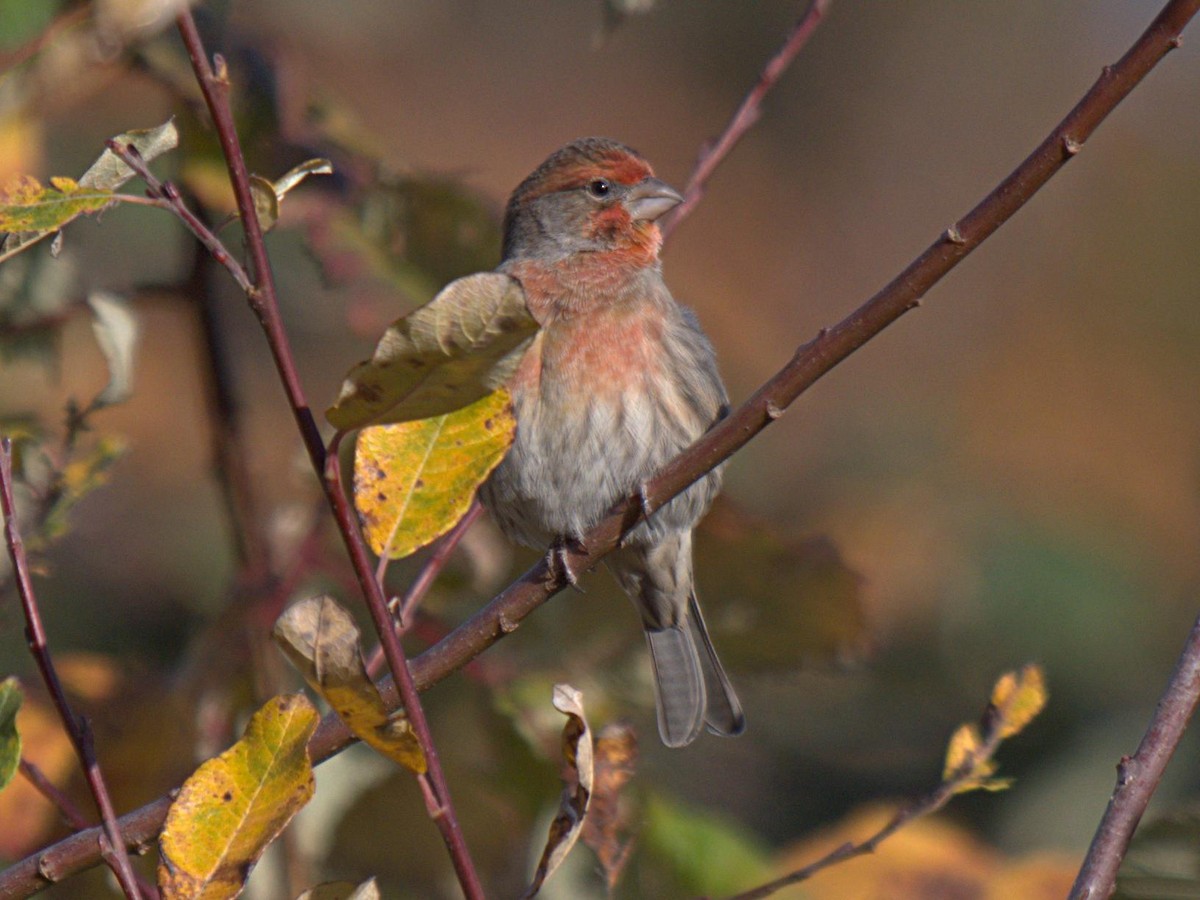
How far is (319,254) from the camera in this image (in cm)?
363

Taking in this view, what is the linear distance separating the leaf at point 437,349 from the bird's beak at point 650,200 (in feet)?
7.90

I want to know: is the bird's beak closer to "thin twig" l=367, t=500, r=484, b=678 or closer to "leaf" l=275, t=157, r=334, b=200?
"thin twig" l=367, t=500, r=484, b=678

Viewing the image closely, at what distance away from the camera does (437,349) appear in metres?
1.79

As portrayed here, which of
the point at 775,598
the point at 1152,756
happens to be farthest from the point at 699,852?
the point at 1152,756

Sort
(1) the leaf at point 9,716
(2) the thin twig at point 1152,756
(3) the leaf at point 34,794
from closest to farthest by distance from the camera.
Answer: (1) the leaf at point 9,716, (2) the thin twig at point 1152,756, (3) the leaf at point 34,794

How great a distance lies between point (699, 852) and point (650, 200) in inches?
71.0

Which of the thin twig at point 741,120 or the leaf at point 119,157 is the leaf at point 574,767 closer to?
the leaf at point 119,157

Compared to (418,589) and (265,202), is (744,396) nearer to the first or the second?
(418,589)

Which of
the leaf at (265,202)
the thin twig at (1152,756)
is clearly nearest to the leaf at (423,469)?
the leaf at (265,202)

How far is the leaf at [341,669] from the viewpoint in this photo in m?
1.78

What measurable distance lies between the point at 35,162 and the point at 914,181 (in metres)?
7.15

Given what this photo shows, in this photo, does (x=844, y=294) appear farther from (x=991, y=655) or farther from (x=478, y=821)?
(x=478, y=821)

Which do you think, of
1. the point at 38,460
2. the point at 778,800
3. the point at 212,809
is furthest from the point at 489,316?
the point at 778,800

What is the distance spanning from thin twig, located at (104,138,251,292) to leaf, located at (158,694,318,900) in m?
0.54
